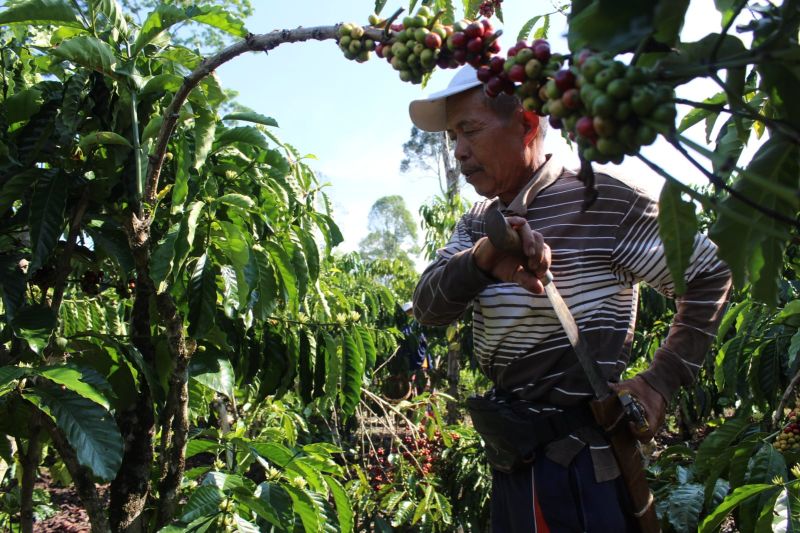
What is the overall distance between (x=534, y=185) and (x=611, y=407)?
566 mm

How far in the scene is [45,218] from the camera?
1617mm

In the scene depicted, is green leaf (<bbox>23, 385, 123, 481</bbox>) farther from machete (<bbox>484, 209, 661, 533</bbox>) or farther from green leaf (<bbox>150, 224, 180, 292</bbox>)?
machete (<bbox>484, 209, 661, 533</bbox>)

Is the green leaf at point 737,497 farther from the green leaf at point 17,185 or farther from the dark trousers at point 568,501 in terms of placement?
the green leaf at point 17,185

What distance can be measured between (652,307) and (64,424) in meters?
5.82

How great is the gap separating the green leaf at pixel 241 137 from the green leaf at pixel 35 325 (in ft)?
1.90

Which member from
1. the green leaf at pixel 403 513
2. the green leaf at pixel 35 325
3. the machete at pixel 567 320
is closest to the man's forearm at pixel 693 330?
the machete at pixel 567 320

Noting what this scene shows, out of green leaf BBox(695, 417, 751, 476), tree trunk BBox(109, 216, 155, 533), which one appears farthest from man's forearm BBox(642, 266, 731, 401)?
tree trunk BBox(109, 216, 155, 533)

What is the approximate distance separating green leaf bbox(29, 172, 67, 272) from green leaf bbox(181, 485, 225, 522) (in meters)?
0.66

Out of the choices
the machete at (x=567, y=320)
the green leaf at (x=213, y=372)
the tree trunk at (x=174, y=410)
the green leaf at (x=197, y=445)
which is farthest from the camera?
the green leaf at (x=197, y=445)

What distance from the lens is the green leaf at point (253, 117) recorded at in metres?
1.73

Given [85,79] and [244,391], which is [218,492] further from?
[244,391]

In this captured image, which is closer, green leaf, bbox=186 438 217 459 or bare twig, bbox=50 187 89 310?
bare twig, bbox=50 187 89 310

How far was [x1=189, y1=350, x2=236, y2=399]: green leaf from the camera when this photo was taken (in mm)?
1883

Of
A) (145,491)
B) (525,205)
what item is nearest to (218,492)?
(145,491)
